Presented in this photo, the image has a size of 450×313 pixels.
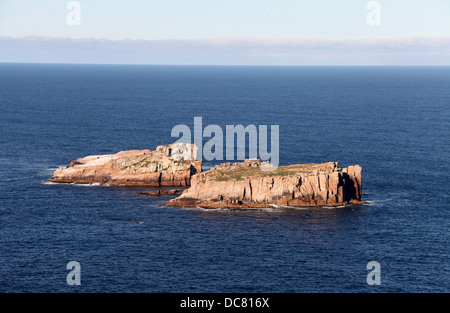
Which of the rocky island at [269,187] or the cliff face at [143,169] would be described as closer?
the rocky island at [269,187]

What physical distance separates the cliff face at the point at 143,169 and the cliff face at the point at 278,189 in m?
16.3

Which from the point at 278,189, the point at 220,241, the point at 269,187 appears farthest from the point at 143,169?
the point at 220,241

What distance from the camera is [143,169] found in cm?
15262

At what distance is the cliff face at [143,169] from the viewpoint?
151 m

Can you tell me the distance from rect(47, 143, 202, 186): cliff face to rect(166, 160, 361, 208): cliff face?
53.6ft

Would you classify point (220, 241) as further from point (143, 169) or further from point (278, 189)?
point (143, 169)

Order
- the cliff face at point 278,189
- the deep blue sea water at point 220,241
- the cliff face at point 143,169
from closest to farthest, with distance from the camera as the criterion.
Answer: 1. the deep blue sea water at point 220,241
2. the cliff face at point 278,189
3. the cliff face at point 143,169

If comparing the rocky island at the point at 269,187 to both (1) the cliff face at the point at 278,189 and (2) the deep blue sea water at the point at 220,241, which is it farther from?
(2) the deep blue sea water at the point at 220,241

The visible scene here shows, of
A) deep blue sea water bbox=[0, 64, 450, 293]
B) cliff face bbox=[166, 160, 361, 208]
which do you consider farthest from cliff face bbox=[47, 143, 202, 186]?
cliff face bbox=[166, 160, 361, 208]

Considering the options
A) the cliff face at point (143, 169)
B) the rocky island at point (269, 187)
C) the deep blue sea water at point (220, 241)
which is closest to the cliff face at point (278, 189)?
the rocky island at point (269, 187)

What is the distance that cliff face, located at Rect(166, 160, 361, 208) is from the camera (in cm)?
13188

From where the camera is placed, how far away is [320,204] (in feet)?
433

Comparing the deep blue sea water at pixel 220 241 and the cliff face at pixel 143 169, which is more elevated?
the cliff face at pixel 143 169
